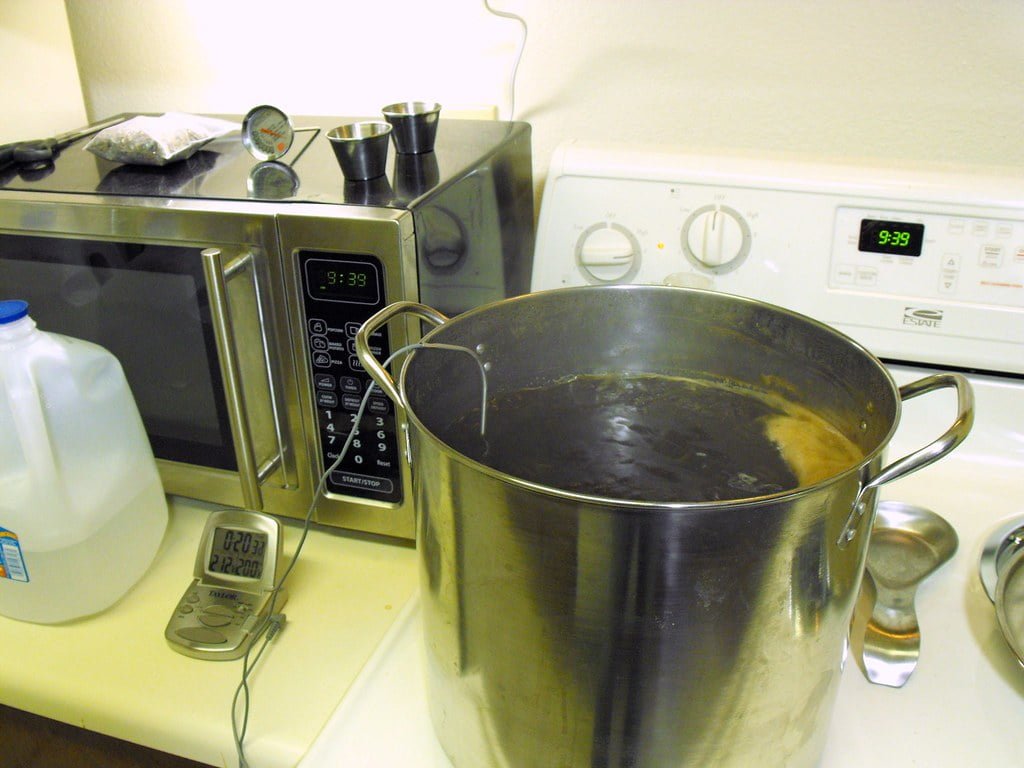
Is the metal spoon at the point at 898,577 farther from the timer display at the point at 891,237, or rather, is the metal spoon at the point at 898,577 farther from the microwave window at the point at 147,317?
the microwave window at the point at 147,317

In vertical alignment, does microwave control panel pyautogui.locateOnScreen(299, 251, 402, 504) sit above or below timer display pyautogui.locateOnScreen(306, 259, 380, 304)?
below

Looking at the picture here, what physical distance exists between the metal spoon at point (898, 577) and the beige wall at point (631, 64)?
16.4 inches

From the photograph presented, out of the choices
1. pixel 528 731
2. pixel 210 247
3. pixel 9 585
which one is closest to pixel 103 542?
pixel 9 585

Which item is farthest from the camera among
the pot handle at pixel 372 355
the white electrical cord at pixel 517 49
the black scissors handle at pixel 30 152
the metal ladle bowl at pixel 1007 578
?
the white electrical cord at pixel 517 49

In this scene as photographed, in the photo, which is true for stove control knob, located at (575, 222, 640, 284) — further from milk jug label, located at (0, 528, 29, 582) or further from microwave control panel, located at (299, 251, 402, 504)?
milk jug label, located at (0, 528, 29, 582)

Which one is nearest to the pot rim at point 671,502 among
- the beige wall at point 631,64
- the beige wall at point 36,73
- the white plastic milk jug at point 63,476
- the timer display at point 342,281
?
the timer display at point 342,281

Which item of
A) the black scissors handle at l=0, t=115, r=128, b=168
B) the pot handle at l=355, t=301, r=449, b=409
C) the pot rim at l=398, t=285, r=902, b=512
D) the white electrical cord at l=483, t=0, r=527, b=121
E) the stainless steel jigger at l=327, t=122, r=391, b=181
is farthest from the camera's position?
the white electrical cord at l=483, t=0, r=527, b=121

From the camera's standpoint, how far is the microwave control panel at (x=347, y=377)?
0.73 meters

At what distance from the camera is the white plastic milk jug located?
728 millimetres

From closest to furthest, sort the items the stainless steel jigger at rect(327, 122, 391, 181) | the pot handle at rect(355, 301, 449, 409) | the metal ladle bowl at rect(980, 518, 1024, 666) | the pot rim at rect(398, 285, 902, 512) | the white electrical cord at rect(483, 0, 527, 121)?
the pot rim at rect(398, 285, 902, 512), the pot handle at rect(355, 301, 449, 409), the metal ladle bowl at rect(980, 518, 1024, 666), the stainless steel jigger at rect(327, 122, 391, 181), the white electrical cord at rect(483, 0, 527, 121)

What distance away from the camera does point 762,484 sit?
57cm

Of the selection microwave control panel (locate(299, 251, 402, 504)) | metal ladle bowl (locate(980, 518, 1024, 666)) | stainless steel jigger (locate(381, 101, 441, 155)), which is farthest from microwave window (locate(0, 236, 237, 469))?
metal ladle bowl (locate(980, 518, 1024, 666))

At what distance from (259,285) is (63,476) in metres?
0.24

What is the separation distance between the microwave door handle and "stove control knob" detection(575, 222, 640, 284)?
359 millimetres
